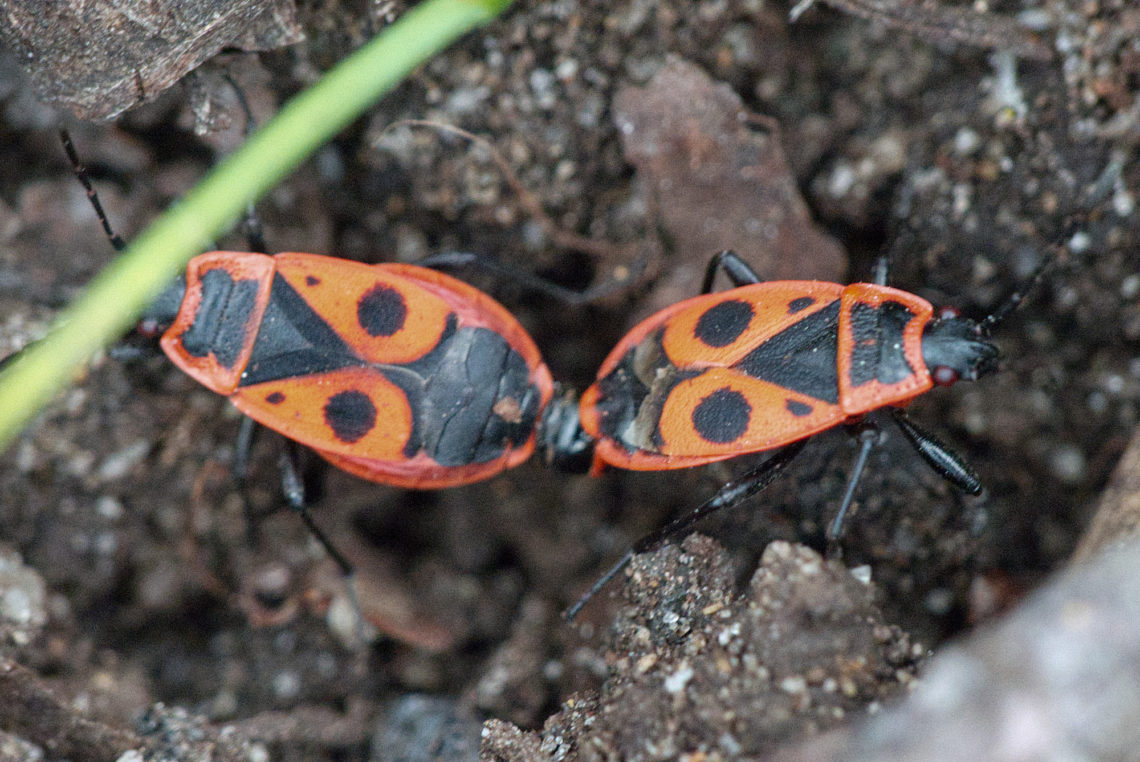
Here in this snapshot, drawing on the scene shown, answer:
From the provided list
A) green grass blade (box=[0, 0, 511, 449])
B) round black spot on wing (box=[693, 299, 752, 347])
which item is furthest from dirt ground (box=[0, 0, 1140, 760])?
green grass blade (box=[0, 0, 511, 449])

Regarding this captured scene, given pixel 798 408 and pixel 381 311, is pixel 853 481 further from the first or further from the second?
pixel 381 311

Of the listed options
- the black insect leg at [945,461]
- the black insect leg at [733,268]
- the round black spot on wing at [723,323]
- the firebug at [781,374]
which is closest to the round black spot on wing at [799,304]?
the firebug at [781,374]

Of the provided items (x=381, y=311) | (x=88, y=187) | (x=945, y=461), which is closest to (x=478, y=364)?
(x=381, y=311)

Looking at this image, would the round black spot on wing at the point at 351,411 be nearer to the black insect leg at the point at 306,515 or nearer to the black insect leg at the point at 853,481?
the black insect leg at the point at 306,515

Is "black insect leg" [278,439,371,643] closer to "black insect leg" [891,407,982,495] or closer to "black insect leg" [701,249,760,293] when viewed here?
"black insect leg" [701,249,760,293]

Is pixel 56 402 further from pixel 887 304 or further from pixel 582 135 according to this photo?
pixel 887 304
